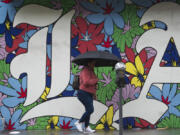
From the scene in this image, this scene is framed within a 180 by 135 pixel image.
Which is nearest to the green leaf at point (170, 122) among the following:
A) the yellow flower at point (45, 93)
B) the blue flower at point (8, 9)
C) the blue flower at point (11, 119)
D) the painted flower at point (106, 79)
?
the painted flower at point (106, 79)

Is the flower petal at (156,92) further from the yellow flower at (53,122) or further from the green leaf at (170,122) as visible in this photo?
the yellow flower at (53,122)

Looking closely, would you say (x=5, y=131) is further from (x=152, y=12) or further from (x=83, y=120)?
(x=152, y=12)

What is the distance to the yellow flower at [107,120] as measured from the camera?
6824 millimetres

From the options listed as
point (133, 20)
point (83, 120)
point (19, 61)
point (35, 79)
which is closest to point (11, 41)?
point (19, 61)

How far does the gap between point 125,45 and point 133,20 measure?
2.41 ft

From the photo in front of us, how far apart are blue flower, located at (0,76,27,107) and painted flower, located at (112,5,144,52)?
282 cm

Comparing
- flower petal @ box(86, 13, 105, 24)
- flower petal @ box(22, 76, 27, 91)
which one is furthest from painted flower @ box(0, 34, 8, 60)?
→ flower petal @ box(86, 13, 105, 24)

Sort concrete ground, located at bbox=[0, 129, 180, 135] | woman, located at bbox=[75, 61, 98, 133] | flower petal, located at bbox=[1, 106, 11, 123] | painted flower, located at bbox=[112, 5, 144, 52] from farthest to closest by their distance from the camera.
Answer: painted flower, located at bbox=[112, 5, 144, 52]
flower petal, located at bbox=[1, 106, 11, 123]
concrete ground, located at bbox=[0, 129, 180, 135]
woman, located at bbox=[75, 61, 98, 133]

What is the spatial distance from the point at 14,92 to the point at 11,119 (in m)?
0.74

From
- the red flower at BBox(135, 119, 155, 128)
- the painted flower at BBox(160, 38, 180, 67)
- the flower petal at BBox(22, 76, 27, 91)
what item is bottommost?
the red flower at BBox(135, 119, 155, 128)

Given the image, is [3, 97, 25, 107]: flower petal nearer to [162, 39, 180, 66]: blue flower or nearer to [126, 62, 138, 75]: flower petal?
[126, 62, 138, 75]: flower petal

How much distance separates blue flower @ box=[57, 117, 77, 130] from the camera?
22.3ft

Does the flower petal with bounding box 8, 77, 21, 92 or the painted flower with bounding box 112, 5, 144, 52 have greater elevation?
the painted flower with bounding box 112, 5, 144, 52

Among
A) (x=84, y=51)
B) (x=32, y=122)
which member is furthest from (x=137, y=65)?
(x=32, y=122)
